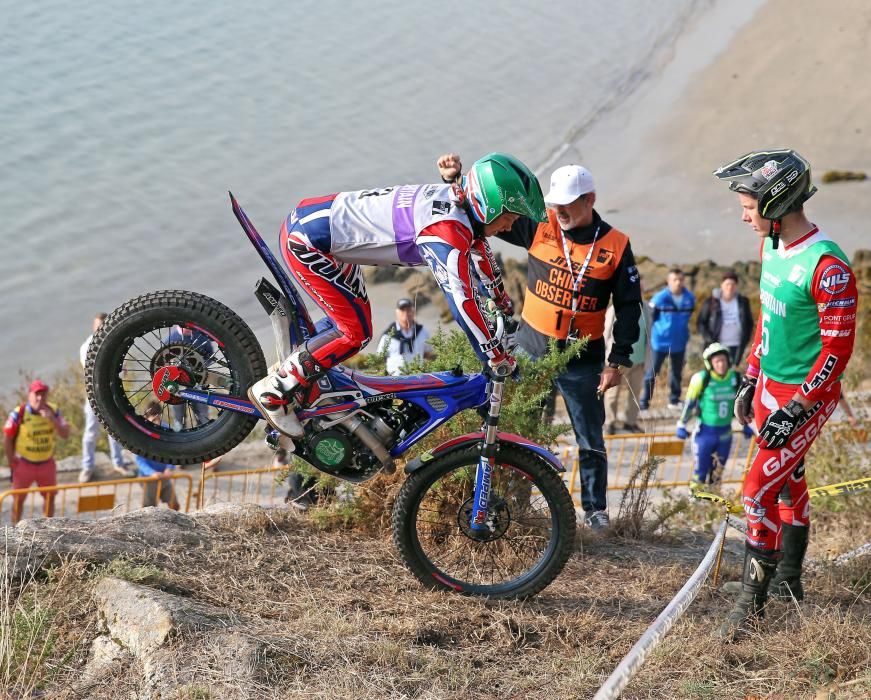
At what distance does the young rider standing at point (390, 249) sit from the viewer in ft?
16.4

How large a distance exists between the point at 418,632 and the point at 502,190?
213 centimetres

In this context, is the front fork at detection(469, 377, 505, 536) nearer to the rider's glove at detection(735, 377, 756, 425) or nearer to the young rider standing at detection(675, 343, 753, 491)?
the rider's glove at detection(735, 377, 756, 425)

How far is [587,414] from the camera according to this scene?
686 centimetres

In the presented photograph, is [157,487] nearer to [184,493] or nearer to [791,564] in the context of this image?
[184,493]

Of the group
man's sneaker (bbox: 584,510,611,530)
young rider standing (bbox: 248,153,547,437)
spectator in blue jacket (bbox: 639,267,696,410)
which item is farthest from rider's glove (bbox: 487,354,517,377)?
spectator in blue jacket (bbox: 639,267,696,410)

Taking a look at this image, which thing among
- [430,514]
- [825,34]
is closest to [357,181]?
[825,34]

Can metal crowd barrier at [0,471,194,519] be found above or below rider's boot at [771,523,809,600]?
below

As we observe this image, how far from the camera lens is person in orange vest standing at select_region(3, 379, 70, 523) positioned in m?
10.5

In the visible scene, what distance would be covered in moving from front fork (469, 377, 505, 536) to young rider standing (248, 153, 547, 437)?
203mm

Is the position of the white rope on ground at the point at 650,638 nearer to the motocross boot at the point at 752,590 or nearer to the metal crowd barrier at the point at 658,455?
the motocross boot at the point at 752,590

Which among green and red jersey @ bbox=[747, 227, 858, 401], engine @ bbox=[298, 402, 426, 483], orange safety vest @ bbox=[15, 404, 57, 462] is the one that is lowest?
orange safety vest @ bbox=[15, 404, 57, 462]

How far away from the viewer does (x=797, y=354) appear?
5.34 meters

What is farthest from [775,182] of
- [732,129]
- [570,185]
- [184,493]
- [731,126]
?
[731,126]

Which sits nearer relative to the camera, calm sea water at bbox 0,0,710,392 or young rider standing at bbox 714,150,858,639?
young rider standing at bbox 714,150,858,639
